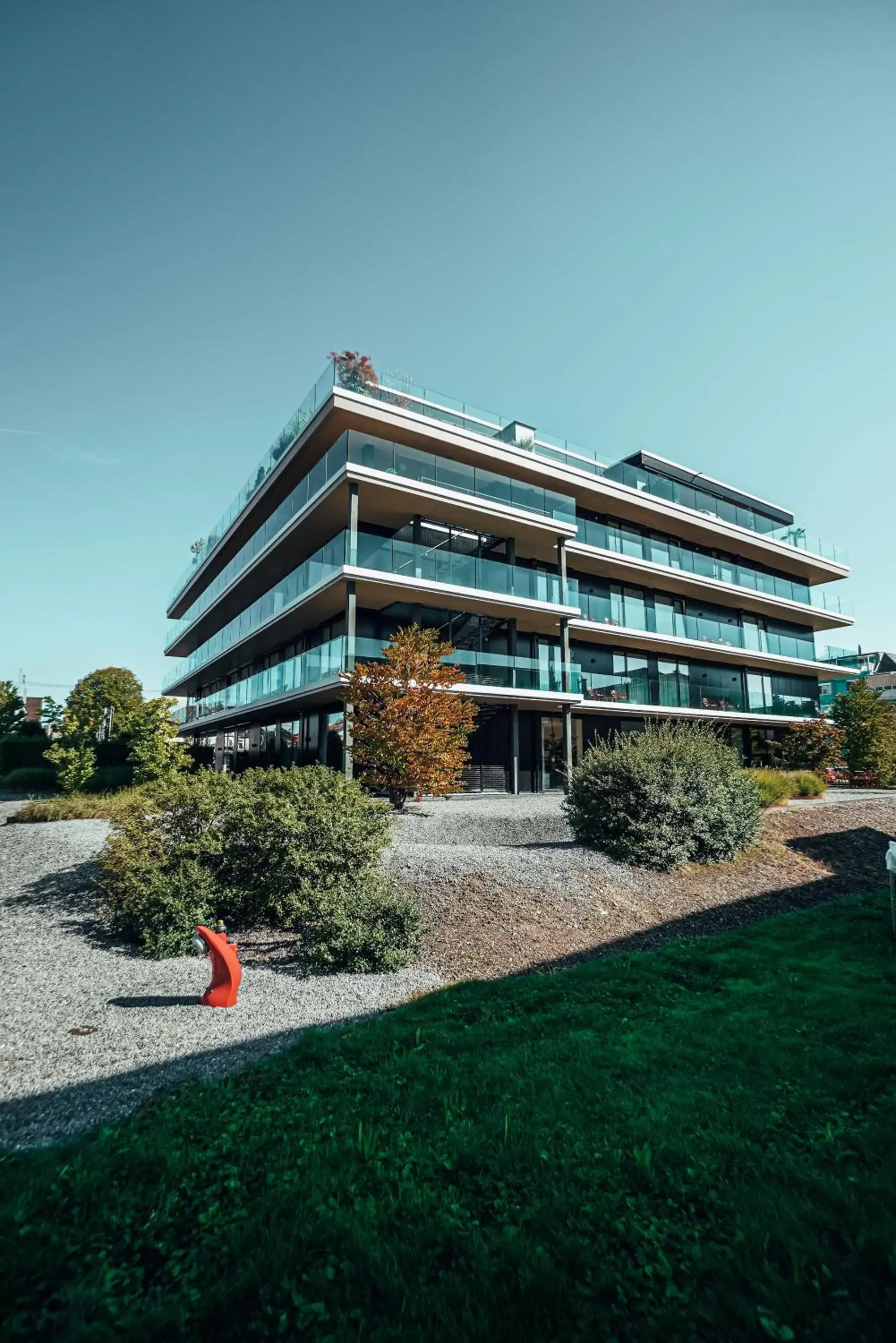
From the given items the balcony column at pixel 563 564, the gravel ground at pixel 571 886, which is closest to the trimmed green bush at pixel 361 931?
the gravel ground at pixel 571 886

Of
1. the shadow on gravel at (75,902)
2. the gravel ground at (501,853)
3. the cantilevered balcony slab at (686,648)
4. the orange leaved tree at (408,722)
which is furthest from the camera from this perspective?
the cantilevered balcony slab at (686,648)

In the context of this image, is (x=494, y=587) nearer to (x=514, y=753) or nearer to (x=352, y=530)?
(x=352, y=530)

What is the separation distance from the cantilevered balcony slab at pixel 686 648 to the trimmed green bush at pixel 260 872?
16.8m

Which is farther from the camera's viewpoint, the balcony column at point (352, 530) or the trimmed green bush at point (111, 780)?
the trimmed green bush at point (111, 780)

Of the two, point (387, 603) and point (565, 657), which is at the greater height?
point (387, 603)

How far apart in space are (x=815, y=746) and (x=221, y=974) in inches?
1105

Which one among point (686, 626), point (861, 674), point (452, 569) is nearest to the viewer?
point (452, 569)

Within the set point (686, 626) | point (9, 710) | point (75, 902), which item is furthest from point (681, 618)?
point (9, 710)

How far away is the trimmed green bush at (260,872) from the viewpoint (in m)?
7.04

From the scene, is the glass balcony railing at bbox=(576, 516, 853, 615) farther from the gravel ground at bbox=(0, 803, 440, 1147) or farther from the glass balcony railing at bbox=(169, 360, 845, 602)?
the gravel ground at bbox=(0, 803, 440, 1147)

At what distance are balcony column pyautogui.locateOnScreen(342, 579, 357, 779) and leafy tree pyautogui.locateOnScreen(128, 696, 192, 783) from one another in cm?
420

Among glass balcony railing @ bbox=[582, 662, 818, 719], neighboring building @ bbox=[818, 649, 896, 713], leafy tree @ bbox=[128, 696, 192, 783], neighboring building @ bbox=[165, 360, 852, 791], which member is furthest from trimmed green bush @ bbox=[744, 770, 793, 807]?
leafy tree @ bbox=[128, 696, 192, 783]

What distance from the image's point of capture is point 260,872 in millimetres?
7895

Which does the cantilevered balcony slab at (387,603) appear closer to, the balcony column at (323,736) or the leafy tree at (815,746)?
the balcony column at (323,736)
